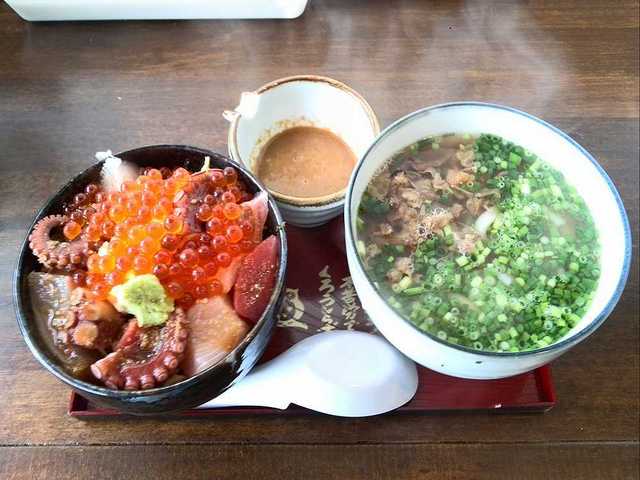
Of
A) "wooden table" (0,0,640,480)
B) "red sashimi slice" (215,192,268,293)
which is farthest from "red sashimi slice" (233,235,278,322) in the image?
"wooden table" (0,0,640,480)

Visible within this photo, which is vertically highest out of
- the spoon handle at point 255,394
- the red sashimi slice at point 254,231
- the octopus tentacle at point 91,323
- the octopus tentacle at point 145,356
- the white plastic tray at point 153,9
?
the white plastic tray at point 153,9

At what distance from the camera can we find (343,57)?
1538 millimetres

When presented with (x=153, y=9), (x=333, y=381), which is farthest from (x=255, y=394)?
(x=153, y=9)

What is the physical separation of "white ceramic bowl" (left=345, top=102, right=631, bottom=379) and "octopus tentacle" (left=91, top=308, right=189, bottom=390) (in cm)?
32

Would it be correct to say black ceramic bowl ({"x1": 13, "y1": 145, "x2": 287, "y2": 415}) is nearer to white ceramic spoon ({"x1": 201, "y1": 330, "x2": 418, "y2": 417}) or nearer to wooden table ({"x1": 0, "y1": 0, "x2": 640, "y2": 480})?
white ceramic spoon ({"x1": 201, "y1": 330, "x2": 418, "y2": 417})

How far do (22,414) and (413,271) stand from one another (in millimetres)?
819

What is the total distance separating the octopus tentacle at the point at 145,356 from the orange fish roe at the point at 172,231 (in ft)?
0.20

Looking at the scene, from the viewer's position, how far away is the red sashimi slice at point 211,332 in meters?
0.96

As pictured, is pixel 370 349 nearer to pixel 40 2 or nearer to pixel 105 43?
pixel 105 43

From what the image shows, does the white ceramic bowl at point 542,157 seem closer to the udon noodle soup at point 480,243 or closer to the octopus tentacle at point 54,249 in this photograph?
the udon noodle soup at point 480,243

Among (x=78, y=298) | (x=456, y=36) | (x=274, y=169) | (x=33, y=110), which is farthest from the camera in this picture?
(x=456, y=36)

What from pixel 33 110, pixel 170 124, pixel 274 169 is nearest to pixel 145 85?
pixel 170 124

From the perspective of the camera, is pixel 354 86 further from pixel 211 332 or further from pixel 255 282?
pixel 211 332

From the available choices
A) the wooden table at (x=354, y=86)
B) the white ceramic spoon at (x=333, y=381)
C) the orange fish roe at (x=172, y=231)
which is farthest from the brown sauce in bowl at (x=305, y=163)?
the white ceramic spoon at (x=333, y=381)
